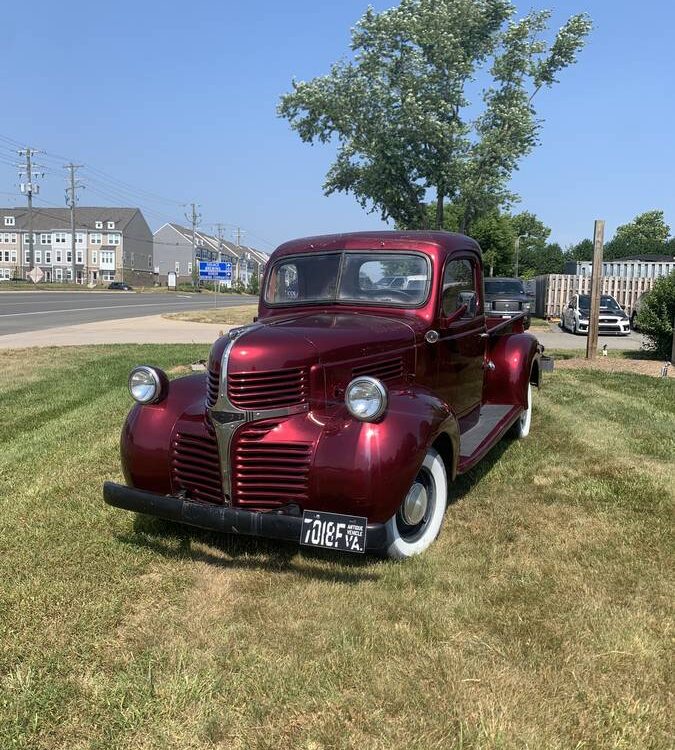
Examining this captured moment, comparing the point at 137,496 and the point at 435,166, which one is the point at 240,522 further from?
the point at 435,166

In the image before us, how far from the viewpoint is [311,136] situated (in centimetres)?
2309

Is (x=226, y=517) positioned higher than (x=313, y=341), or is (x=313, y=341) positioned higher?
(x=313, y=341)

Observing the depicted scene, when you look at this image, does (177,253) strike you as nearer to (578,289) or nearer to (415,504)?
(578,289)

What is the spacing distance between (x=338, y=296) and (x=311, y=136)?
66.4ft

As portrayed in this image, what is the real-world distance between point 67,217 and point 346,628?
95.4 m

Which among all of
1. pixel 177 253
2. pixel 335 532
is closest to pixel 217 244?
pixel 177 253

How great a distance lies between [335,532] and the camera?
3045 millimetres

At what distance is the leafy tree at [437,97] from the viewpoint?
1984 cm

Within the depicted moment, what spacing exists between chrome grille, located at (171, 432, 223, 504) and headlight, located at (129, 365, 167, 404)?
34cm

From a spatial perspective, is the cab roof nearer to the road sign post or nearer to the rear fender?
the rear fender

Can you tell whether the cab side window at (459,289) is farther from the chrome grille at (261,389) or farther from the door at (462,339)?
the chrome grille at (261,389)

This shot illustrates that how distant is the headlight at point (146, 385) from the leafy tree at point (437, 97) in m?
17.7

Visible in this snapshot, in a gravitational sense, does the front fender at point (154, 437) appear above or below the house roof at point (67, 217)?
below

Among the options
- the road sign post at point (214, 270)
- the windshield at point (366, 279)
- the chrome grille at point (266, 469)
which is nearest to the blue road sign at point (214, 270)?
the road sign post at point (214, 270)
